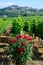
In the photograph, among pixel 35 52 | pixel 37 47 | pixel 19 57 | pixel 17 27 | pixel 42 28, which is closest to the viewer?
pixel 19 57

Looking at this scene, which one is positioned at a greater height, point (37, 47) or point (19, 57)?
point (19, 57)

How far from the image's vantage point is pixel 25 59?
955 cm

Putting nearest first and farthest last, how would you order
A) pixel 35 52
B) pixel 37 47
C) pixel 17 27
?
pixel 35 52
pixel 37 47
pixel 17 27

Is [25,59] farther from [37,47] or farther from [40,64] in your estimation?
[37,47]

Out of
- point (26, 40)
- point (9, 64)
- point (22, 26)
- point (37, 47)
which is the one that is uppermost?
point (26, 40)

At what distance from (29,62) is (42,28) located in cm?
1010

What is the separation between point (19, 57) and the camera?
9.53 meters

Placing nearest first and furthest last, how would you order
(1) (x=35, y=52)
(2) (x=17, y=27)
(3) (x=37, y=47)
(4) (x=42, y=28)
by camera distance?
(1) (x=35, y=52) → (3) (x=37, y=47) → (4) (x=42, y=28) → (2) (x=17, y=27)

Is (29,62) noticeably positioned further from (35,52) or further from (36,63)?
(35,52)

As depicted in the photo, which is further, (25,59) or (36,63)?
(36,63)

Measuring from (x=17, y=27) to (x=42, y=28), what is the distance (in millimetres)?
2513

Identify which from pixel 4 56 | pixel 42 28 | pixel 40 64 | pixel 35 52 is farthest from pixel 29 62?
pixel 42 28

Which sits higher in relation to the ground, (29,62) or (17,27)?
(29,62)

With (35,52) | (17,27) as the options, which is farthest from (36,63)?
(17,27)
